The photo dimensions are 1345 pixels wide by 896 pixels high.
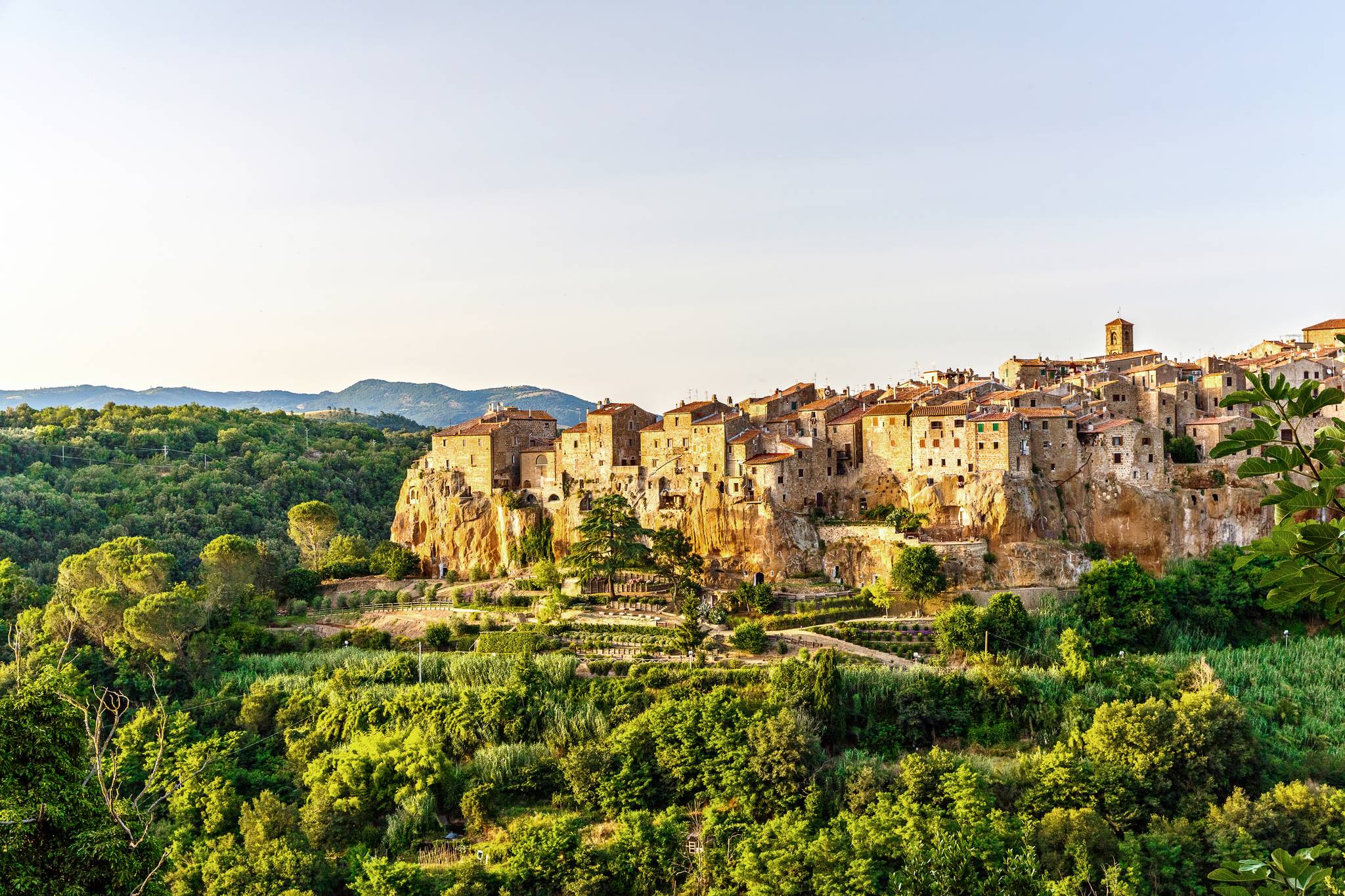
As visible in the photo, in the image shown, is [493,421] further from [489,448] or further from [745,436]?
[745,436]

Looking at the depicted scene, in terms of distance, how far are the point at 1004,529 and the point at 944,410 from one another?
17.5ft

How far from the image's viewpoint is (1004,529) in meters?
38.7

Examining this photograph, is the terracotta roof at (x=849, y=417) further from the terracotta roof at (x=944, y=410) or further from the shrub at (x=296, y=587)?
the shrub at (x=296, y=587)

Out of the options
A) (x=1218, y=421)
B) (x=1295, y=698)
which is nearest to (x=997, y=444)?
(x=1218, y=421)

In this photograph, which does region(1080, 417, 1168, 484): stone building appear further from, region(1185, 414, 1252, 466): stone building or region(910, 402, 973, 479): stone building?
region(910, 402, 973, 479): stone building

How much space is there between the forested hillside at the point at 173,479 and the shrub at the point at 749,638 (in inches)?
1185

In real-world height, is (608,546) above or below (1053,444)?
below

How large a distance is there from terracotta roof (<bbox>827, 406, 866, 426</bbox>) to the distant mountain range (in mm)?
96279

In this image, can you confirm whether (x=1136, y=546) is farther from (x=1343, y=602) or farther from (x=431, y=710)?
(x=1343, y=602)

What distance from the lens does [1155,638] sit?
3662 cm

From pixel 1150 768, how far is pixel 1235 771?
2819 mm

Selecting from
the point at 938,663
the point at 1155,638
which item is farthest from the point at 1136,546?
the point at 938,663

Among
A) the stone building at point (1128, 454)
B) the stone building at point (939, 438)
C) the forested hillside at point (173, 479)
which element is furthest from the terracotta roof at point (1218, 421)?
the forested hillside at point (173, 479)

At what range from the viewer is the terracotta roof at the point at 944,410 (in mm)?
40375
